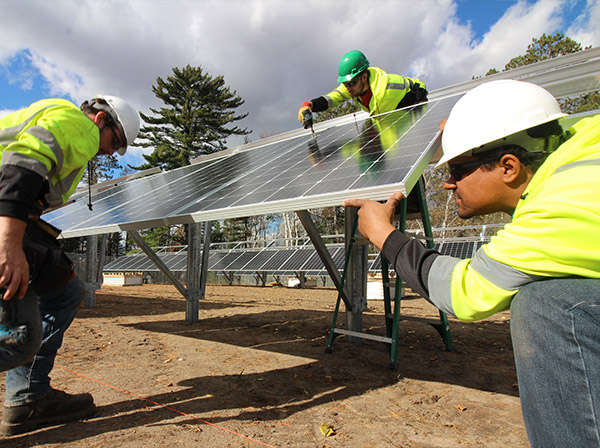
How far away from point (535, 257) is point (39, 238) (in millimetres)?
2662

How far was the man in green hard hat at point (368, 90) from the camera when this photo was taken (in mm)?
5176

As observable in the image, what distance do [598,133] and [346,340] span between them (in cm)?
441

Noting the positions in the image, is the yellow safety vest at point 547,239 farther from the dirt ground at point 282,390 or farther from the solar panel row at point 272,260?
the solar panel row at point 272,260

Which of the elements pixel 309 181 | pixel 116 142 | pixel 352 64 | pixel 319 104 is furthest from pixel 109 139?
pixel 352 64

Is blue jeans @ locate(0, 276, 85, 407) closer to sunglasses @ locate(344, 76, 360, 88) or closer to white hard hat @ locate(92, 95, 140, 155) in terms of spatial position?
white hard hat @ locate(92, 95, 140, 155)

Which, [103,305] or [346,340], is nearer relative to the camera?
[346,340]

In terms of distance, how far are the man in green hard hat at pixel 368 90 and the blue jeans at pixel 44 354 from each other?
416 cm

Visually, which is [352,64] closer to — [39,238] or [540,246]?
[39,238]

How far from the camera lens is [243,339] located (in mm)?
5273

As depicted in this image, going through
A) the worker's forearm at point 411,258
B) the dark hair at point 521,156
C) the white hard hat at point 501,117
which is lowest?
the worker's forearm at point 411,258

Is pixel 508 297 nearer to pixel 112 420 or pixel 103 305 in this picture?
pixel 112 420

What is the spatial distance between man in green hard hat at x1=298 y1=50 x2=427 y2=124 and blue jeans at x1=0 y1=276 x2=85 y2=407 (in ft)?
13.7

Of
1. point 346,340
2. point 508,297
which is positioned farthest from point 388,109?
point 508,297

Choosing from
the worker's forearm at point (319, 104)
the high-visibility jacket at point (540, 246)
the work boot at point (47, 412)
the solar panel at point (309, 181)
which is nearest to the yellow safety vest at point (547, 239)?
the high-visibility jacket at point (540, 246)
